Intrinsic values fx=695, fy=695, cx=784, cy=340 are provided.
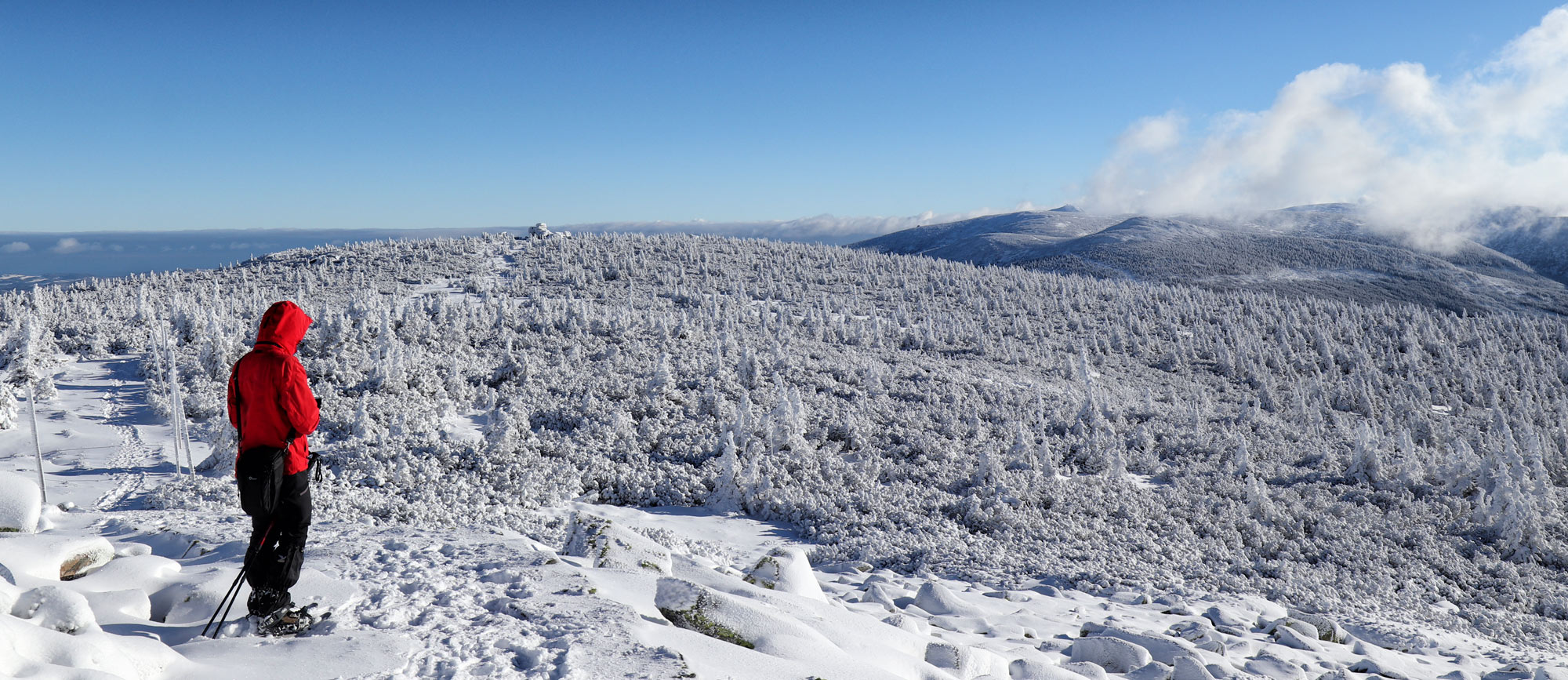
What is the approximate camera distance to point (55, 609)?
3.87 meters

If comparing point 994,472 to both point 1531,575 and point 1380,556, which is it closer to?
point 1380,556

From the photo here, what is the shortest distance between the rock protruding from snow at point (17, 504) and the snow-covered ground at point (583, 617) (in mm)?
24

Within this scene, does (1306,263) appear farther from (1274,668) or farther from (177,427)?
(177,427)

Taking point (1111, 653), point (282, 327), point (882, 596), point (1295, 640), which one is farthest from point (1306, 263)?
point (282, 327)

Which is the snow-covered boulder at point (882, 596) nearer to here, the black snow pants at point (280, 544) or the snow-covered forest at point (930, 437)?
the snow-covered forest at point (930, 437)

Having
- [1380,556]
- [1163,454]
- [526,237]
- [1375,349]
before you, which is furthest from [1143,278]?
[1380,556]

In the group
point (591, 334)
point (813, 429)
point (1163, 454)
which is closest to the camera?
point (813, 429)

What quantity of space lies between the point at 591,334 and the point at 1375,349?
49.1m

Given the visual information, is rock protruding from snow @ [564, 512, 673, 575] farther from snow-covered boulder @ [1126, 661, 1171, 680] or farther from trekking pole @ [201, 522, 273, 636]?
snow-covered boulder @ [1126, 661, 1171, 680]

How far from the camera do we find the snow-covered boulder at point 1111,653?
20.5 ft

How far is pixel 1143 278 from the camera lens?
353 feet

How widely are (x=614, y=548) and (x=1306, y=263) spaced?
141 m

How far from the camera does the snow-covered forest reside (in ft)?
39.1

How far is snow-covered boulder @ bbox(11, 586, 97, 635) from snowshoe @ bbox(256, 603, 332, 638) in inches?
30.9
